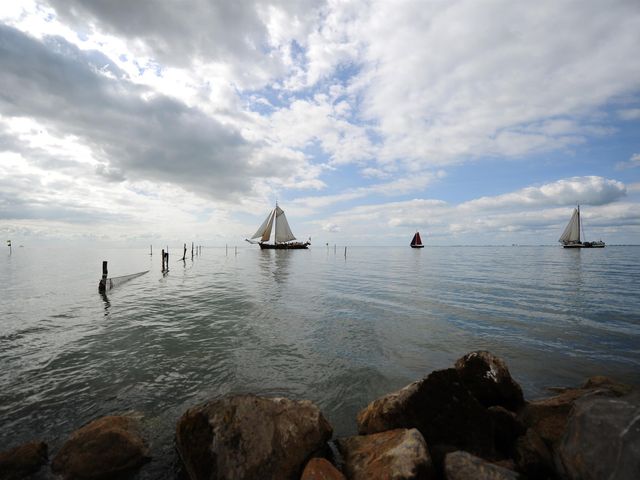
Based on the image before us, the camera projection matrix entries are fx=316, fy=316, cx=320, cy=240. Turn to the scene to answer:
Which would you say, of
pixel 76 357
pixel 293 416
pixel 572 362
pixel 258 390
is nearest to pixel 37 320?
pixel 76 357

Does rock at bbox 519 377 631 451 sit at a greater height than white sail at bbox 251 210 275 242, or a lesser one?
lesser

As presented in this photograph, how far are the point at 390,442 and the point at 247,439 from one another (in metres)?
2.14

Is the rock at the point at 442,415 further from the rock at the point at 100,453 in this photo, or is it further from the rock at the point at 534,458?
the rock at the point at 100,453

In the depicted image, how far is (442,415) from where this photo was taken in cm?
540

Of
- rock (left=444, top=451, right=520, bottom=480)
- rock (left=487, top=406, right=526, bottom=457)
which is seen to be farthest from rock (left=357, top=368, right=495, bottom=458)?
rock (left=444, top=451, right=520, bottom=480)

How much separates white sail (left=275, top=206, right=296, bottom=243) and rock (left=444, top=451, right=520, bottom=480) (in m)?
123

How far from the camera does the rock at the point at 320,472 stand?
4348mm

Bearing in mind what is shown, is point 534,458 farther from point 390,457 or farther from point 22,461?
point 22,461

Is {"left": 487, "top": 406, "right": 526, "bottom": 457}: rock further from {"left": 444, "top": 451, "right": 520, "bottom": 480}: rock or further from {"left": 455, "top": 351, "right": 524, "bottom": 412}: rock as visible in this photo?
{"left": 444, "top": 451, "right": 520, "bottom": 480}: rock

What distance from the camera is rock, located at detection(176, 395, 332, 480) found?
4520 mm

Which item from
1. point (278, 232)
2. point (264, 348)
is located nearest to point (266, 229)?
point (278, 232)

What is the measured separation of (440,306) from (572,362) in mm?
9000

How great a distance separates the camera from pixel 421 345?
39.5ft

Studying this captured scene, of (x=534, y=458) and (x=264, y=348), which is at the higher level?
(x=534, y=458)
